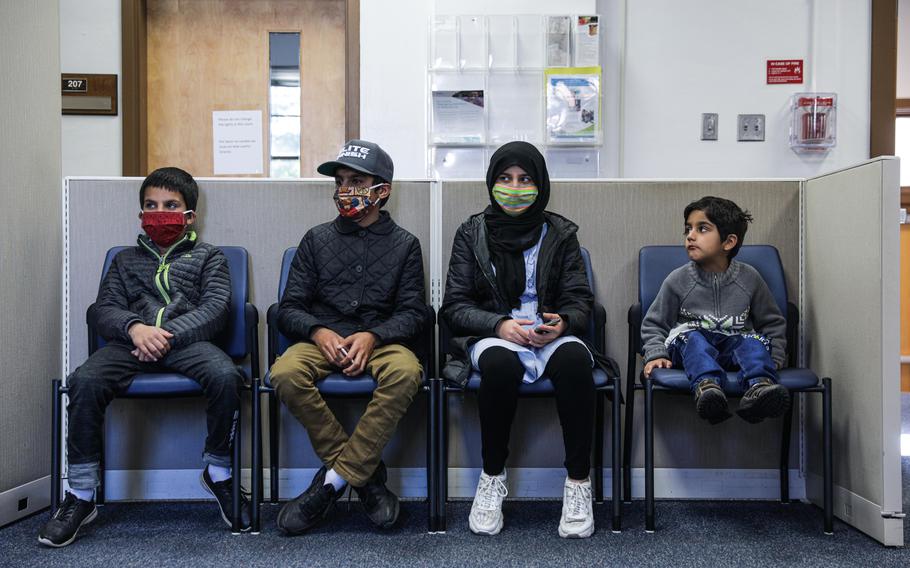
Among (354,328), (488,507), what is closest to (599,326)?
(488,507)

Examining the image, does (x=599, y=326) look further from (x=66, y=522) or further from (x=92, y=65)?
(x=92, y=65)

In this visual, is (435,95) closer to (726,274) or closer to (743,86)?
(743,86)

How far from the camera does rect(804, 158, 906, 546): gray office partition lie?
197 centimetres

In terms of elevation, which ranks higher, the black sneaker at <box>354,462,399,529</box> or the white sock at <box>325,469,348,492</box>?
the white sock at <box>325,469,348,492</box>

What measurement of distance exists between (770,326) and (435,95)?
1960 mm

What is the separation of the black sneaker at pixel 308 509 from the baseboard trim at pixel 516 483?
1.37 ft

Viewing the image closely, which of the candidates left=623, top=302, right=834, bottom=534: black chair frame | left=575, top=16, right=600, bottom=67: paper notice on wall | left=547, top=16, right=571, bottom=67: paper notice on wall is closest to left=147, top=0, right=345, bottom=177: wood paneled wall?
left=547, top=16, right=571, bottom=67: paper notice on wall

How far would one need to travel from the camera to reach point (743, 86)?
11.9ft

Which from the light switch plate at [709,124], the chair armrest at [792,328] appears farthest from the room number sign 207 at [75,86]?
the chair armrest at [792,328]

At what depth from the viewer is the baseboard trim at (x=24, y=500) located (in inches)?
85.1

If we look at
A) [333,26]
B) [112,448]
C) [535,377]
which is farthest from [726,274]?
[333,26]

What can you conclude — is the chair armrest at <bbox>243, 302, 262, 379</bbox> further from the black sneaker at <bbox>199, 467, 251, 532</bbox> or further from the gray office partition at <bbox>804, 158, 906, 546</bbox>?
the gray office partition at <bbox>804, 158, 906, 546</bbox>

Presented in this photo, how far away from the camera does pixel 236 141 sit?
390 cm

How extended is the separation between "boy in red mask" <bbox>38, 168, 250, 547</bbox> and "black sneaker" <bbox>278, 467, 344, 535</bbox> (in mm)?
147
